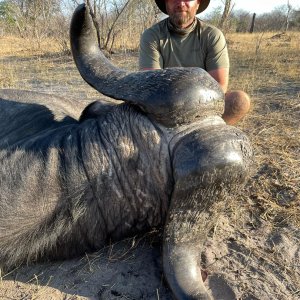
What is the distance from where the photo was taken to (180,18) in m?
3.49

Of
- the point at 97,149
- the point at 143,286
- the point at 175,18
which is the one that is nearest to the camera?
the point at 97,149

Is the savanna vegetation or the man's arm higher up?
the man's arm

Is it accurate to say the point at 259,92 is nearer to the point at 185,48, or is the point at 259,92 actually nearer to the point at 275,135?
the point at 275,135

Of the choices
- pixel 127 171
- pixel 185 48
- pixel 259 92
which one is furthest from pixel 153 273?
pixel 259 92

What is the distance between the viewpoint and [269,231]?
2.40m

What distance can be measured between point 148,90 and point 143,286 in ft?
3.18

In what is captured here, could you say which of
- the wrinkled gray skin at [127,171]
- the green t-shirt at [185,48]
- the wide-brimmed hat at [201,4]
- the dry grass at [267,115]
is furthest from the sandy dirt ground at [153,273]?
the wide-brimmed hat at [201,4]

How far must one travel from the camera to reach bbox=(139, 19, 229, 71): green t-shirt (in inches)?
140

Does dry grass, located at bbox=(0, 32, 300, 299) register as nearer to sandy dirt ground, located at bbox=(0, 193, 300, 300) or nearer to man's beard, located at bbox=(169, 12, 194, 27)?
sandy dirt ground, located at bbox=(0, 193, 300, 300)

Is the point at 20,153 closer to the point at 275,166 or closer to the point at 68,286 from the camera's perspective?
the point at 68,286

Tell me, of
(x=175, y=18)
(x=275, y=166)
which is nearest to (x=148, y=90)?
(x=275, y=166)

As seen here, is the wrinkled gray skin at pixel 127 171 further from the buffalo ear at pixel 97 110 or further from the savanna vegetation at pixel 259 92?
the savanna vegetation at pixel 259 92

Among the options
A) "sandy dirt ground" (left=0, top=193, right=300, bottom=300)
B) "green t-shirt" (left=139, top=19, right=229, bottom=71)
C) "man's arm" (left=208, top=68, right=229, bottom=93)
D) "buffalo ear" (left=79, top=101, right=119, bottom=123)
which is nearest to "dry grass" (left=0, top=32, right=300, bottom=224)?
"sandy dirt ground" (left=0, top=193, right=300, bottom=300)

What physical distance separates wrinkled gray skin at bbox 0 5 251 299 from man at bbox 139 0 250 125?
1.79 meters
